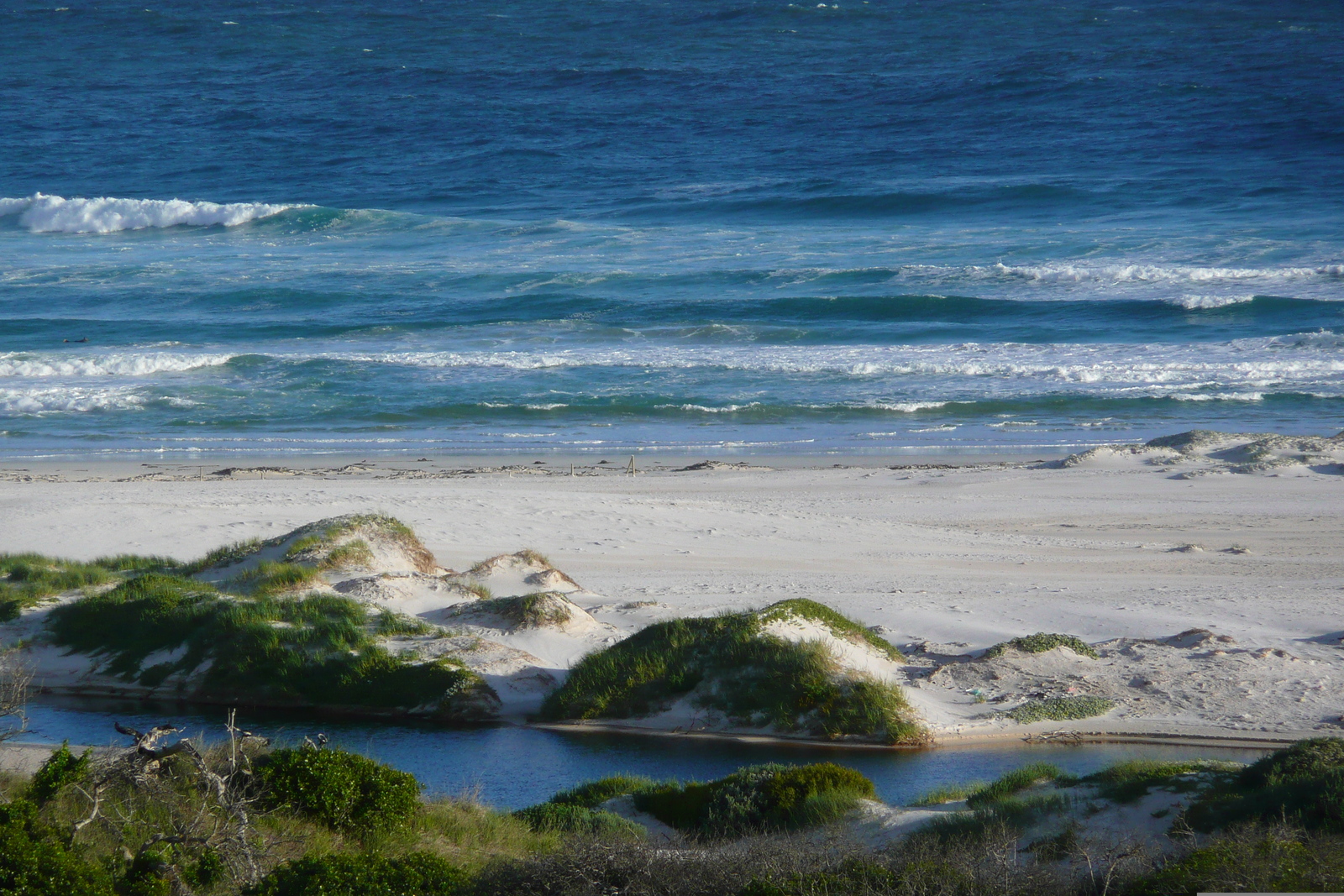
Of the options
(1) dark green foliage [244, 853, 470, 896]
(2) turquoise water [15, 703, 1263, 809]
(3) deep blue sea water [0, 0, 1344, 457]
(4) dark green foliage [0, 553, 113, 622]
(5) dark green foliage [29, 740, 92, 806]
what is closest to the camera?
(1) dark green foliage [244, 853, 470, 896]

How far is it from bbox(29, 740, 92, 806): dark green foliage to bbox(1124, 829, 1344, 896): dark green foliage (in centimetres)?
534

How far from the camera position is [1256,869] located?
4883 mm

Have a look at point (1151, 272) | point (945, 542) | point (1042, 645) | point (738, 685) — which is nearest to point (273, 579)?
point (738, 685)

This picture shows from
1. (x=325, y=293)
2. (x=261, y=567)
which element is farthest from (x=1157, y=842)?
(x=325, y=293)

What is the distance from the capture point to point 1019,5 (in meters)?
60.4

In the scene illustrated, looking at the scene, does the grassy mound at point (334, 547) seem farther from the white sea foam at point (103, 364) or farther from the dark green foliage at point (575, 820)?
the white sea foam at point (103, 364)

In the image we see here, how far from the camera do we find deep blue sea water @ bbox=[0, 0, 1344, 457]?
25.8 m

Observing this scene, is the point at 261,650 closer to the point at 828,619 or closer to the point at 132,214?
the point at 828,619

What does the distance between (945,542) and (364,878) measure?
424 inches

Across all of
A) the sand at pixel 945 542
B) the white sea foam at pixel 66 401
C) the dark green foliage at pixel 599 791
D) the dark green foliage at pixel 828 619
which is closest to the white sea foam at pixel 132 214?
the white sea foam at pixel 66 401

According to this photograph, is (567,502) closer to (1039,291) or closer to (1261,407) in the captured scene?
(1261,407)

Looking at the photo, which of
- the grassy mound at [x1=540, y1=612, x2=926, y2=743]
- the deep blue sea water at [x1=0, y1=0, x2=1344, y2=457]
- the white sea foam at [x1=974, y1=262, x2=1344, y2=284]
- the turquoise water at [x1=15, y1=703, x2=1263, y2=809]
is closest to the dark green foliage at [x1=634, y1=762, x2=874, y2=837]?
the turquoise water at [x1=15, y1=703, x2=1263, y2=809]

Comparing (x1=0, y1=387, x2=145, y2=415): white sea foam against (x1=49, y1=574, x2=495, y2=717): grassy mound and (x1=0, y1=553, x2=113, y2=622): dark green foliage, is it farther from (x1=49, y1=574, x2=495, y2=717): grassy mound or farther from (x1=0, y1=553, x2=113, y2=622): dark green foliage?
(x1=49, y1=574, x2=495, y2=717): grassy mound

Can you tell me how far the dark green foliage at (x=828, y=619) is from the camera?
10.4 meters
